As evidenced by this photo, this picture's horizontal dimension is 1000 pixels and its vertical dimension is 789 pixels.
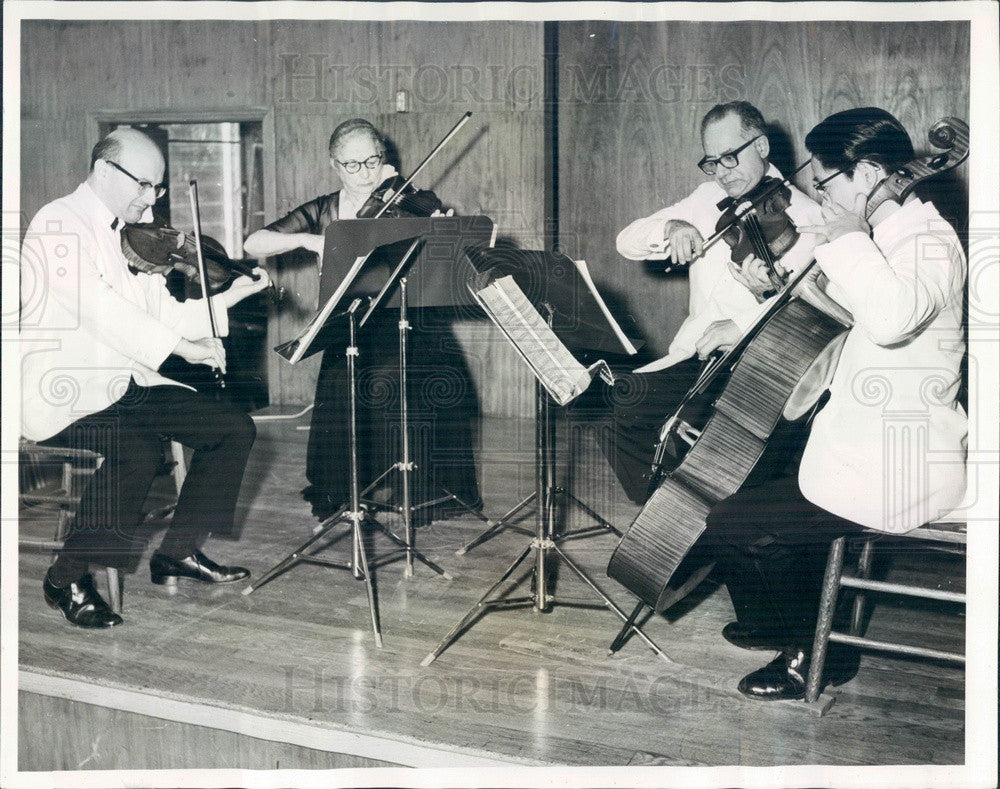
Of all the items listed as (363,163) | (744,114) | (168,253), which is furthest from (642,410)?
(168,253)

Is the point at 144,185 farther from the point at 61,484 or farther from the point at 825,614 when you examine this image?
the point at 825,614

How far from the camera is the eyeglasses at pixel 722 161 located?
3.16 metres

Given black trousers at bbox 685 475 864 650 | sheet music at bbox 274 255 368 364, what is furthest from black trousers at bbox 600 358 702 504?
sheet music at bbox 274 255 368 364

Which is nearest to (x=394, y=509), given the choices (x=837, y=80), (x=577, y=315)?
(x=577, y=315)

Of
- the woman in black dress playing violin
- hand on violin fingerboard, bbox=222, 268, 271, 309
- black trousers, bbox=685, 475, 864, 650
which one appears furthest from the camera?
the woman in black dress playing violin

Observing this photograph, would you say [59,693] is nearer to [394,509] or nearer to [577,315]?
[394,509]

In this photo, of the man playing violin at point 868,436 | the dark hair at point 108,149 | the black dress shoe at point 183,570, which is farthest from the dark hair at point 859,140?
the black dress shoe at point 183,570

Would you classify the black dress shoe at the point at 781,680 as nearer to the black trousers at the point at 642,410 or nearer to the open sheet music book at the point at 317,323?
the black trousers at the point at 642,410

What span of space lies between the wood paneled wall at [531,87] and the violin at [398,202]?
5.4 inches

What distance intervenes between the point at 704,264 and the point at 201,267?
1572mm

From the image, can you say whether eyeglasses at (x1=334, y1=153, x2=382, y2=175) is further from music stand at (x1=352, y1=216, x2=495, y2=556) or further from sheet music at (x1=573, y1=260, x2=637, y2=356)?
sheet music at (x1=573, y1=260, x2=637, y2=356)

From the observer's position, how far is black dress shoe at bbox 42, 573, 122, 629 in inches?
119

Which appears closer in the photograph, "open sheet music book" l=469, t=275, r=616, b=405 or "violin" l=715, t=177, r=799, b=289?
"open sheet music book" l=469, t=275, r=616, b=405

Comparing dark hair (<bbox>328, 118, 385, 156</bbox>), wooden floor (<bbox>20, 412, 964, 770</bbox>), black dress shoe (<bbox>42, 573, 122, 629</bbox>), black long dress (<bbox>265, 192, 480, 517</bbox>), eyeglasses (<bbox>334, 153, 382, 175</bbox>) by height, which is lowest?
wooden floor (<bbox>20, 412, 964, 770</bbox>)
